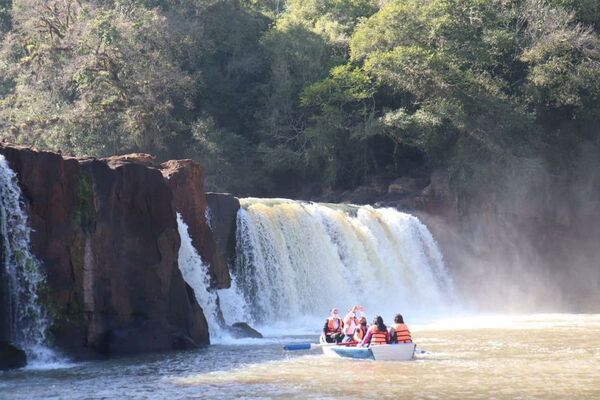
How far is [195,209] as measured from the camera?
25719 mm

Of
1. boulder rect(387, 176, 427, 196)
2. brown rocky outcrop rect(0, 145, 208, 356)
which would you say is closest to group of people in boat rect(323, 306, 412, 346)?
brown rocky outcrop rect(0, 145, 208, 356)

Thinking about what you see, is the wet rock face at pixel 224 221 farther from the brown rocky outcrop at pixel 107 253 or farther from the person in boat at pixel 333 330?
the person in boat at pixel 333 330

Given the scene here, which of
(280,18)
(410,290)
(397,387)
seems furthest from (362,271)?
(280,18)

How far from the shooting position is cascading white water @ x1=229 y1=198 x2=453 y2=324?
29.5 meters

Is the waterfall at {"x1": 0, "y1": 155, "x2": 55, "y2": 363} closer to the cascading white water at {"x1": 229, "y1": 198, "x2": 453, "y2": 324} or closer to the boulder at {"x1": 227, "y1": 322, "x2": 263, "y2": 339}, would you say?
the boulder at {"x1": 227, "y1": 322, "x2": 263, "y2": 339}

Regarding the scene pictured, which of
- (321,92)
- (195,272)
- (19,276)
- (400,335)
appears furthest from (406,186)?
(19,276)

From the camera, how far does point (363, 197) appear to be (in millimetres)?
41312

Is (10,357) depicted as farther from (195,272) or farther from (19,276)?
(195,272)

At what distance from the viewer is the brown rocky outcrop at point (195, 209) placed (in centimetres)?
2536

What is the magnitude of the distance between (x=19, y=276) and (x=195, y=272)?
616 cm

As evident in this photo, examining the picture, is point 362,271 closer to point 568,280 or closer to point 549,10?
point 568,280

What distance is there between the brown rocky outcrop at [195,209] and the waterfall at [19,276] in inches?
223

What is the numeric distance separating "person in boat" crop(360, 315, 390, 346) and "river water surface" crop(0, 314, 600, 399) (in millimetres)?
538

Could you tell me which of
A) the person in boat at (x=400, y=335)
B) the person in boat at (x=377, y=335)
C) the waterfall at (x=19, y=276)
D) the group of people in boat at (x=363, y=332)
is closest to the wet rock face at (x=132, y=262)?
the waterfall at (x=19, y=276)
